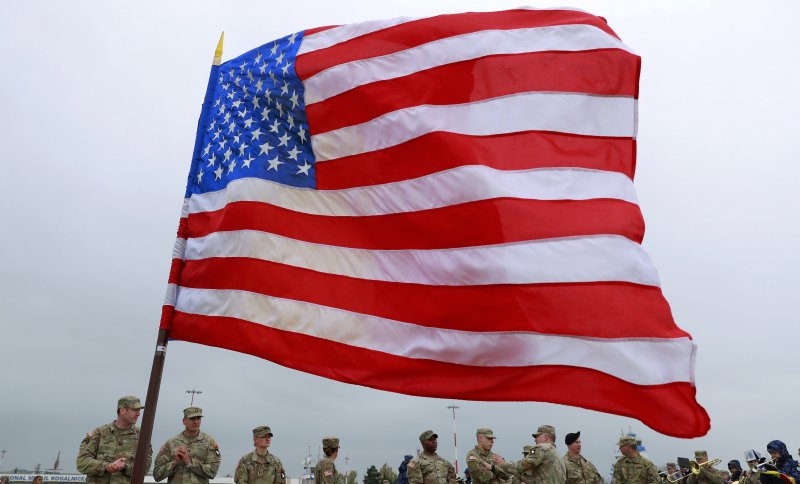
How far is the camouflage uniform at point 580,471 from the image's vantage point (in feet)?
43.3

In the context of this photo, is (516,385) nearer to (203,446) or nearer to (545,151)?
(545,151)

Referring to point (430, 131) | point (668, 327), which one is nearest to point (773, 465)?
point (668, 327)

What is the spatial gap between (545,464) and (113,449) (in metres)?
7.65

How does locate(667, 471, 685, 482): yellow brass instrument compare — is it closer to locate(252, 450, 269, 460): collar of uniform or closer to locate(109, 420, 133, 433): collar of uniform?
locate(252, 450, 269, 460): collar of uniform

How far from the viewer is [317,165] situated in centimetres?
636

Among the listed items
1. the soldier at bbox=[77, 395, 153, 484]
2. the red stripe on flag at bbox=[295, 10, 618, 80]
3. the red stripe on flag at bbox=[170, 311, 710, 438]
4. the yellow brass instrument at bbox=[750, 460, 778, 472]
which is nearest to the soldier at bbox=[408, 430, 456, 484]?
the soldier at bbox=[77, 395, 153, 484]

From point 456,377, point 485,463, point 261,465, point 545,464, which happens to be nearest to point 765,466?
point 545,464

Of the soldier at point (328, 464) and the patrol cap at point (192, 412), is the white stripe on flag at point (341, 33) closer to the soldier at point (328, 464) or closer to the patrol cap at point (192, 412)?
the patrol cap at point (192, 412)

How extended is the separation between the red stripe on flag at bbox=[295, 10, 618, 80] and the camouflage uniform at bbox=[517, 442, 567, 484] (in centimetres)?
865

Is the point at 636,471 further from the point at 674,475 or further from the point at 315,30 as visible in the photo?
the point at 315,30

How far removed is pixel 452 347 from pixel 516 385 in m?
0.62

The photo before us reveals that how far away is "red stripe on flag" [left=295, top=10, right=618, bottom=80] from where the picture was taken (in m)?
5.93

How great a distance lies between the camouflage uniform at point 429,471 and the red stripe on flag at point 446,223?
26.4 ft

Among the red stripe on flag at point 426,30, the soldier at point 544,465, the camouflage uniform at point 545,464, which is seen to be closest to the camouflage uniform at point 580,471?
the soldier at point 544,465
